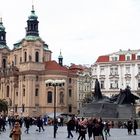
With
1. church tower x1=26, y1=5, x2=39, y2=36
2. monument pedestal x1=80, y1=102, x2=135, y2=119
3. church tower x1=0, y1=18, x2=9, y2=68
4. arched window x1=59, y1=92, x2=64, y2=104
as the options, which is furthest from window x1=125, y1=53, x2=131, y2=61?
monument pedestal x1=80, y1=102, x2=135, y2=119

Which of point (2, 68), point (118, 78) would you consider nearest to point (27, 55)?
point (2, 68)

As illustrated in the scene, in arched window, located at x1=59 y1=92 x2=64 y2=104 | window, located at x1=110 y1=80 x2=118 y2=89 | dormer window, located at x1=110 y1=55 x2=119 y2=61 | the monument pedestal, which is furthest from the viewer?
arched window, located at x1=59 y1=92 x2=64 y2=104

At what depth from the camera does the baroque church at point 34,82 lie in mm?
104688

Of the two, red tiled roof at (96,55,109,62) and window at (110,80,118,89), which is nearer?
window at (110,80,118,89)

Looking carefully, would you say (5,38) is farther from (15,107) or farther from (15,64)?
(15,107)

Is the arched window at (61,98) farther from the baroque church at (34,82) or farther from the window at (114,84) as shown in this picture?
the window at (114,84)

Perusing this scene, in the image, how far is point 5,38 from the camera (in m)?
122

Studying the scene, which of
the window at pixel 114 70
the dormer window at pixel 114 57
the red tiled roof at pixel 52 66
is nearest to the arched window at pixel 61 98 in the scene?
the red tiled roof at pixel 52 66

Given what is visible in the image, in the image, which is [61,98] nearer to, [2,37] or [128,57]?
[128,57]

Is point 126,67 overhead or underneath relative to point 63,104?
overhead

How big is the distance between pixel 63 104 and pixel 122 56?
781 inches

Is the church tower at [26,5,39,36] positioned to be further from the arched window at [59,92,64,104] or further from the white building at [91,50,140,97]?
the white building at [91,50,140,97]

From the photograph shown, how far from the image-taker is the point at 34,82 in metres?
105

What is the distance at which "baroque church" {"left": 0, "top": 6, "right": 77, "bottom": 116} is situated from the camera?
4122 inches
